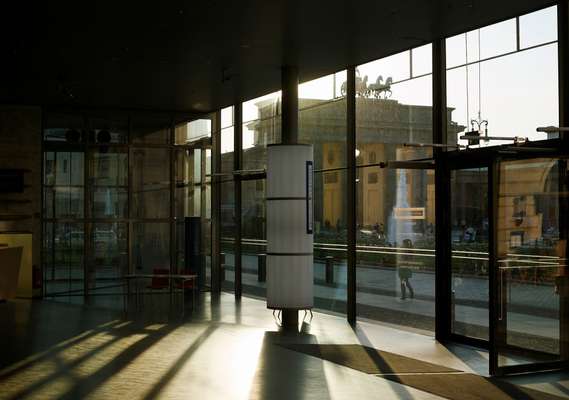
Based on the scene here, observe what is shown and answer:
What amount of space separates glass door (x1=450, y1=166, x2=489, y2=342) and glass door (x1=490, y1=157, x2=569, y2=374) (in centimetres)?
126

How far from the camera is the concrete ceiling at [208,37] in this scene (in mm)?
9953

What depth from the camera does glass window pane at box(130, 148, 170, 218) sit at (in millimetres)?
20031

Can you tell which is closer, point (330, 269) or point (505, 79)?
point (505, 79)

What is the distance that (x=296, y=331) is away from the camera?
42.1 ft

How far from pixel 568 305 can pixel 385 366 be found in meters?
2.29

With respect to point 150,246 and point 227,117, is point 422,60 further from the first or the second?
point 150,246

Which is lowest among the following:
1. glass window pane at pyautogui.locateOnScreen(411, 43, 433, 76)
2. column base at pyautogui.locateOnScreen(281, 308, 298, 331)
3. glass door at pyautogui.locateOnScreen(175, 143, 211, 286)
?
column base at pyautogui.locateOnScreen(281, 308, 298, 331)

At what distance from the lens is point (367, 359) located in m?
10.3

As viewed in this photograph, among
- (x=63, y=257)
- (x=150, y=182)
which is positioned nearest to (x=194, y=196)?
(x=150, y=182)

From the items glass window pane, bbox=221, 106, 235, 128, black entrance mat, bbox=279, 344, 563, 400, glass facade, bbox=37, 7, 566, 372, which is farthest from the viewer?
glass window pane, bbox=221, 106, 235, 128

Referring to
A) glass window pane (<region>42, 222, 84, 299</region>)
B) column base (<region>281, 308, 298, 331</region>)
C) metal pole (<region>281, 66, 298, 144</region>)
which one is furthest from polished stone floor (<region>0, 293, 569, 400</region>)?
glass window pane (<region>42, 222, 84, 299</region>)

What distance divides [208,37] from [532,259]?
528 cm

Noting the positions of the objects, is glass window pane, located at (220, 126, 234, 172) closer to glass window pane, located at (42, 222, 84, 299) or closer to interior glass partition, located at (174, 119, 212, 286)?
interior glass partition, located at (174, 119, 212, 286)

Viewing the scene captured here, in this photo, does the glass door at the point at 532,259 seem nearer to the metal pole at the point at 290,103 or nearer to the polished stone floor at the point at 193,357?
the polished stone floor at the point at 193,357
